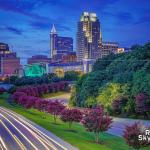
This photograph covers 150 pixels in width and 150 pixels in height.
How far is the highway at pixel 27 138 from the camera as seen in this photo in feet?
157

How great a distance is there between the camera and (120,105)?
94000 millimetres

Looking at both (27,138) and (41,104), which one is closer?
(27,138)

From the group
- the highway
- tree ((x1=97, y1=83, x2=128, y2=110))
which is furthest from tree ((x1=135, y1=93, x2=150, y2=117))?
the highway

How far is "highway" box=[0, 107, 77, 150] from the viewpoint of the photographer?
157 feet

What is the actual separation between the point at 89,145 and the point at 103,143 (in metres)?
4.01

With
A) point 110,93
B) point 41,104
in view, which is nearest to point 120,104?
point 110,93

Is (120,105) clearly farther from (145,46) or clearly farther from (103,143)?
(103,143)

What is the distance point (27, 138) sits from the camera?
54.6m

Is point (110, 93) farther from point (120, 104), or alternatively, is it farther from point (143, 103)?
point (143, 103)

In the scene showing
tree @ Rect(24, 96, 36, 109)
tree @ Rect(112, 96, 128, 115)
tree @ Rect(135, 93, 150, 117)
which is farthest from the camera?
tree @ Rect(24, 96, 36, 109)

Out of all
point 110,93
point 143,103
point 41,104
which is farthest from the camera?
point 41,104

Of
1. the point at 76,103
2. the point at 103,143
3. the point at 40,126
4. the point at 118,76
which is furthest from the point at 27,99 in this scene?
the point at 103,143

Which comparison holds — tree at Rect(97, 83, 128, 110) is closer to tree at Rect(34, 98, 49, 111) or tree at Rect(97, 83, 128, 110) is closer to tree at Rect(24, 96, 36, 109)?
tree at Rect(34, 98, 49, 111)

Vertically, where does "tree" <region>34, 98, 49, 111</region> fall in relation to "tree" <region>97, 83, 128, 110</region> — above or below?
below
